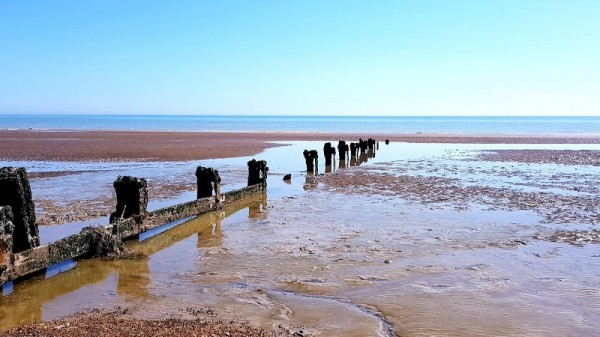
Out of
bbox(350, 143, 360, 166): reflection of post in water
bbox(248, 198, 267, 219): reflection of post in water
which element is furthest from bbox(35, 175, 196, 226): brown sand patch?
bbox(350, 143, 360, 166): reflection of post in water

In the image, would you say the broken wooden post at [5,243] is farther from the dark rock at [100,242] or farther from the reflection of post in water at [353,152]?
the reflection of post in water at [353,152]

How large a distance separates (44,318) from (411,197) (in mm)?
11932

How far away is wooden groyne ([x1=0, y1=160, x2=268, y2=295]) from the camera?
7273 mm

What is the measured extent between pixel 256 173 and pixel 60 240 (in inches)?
368

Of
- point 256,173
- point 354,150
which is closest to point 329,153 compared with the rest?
point 354,150

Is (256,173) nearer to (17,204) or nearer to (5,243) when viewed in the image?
(17,204)

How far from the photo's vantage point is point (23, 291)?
24.1ft

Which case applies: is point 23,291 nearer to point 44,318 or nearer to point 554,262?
point 44,318

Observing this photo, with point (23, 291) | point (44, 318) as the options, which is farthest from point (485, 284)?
point (23, 291)

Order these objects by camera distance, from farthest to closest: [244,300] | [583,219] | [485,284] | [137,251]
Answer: [583,219] < [137,251] < [485,284] < [244,300]

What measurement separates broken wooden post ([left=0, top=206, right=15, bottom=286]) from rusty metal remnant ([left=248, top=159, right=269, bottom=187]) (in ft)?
34.3

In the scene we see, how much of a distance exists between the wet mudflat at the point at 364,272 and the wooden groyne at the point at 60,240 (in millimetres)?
286

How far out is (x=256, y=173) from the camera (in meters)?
17.4

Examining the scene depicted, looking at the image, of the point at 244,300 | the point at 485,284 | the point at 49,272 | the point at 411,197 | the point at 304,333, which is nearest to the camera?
the point at 304,333
